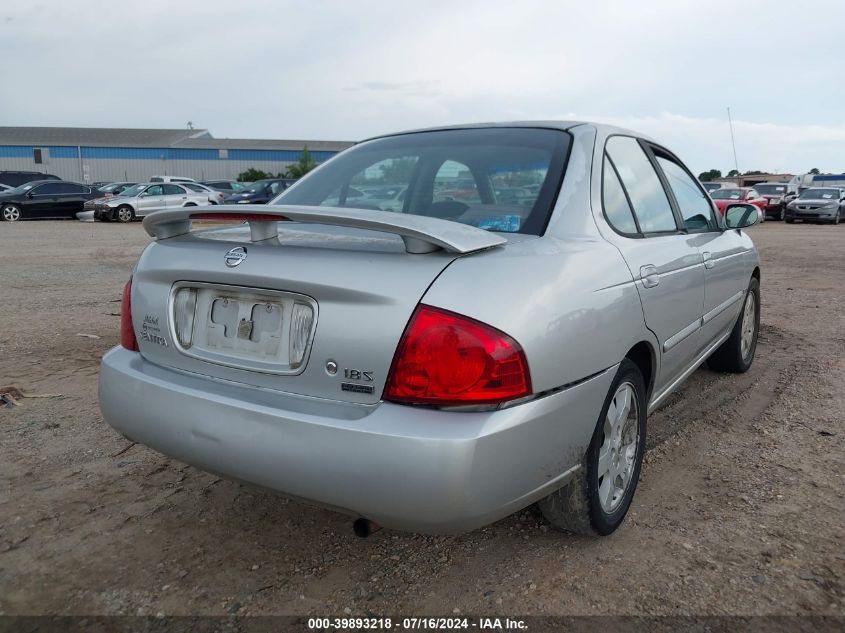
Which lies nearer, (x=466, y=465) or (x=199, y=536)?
(x=466, y=465)

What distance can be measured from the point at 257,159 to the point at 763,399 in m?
Result: 72.5

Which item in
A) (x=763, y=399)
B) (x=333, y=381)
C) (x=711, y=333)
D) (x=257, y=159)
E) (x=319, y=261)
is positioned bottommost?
(x=763, y=399)

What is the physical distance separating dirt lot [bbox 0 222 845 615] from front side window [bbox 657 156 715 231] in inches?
42.6

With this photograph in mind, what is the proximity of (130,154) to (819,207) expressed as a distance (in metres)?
60.8

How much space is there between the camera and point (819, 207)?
83.2ft

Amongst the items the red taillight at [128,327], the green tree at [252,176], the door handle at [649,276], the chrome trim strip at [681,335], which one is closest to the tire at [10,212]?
the red taillight at [128,327]

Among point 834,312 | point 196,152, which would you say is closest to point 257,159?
point 196,152

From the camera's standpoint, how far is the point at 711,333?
152 inches

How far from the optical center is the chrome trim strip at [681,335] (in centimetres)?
296

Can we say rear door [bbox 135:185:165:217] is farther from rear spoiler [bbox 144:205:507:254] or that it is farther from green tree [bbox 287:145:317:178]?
green tree [bbox 287:145:317:178]

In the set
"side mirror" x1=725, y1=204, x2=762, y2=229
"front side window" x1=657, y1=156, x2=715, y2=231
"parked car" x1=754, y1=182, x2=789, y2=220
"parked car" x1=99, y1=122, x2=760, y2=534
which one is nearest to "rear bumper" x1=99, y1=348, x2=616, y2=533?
"parked car" x1=99, y1=122, x2=760, y2=534

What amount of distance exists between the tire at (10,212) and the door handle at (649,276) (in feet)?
80.6

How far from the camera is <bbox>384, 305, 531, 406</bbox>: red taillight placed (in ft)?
6.24

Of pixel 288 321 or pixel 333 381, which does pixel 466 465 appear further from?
pixel 288 321
